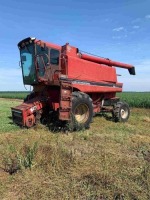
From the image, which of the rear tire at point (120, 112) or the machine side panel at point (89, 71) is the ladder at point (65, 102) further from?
the rear tire at point (120, 112)

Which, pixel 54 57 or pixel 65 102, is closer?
pixel 65 102

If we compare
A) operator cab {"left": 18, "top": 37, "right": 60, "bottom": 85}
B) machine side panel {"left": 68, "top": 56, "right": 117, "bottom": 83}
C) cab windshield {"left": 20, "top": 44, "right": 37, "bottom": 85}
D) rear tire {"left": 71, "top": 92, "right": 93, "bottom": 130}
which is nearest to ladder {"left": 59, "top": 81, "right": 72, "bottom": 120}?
rear tire {"left": 71, "top": 92, "right": 93, "bottom": 130}

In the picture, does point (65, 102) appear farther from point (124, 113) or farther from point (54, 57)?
point (124, 113)

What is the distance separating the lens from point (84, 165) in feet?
16.7

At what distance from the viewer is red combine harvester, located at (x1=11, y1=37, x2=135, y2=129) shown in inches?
353

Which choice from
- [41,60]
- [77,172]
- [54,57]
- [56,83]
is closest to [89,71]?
[54,57]

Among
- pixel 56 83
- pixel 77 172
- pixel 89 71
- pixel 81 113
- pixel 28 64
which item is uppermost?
pixel 28 64

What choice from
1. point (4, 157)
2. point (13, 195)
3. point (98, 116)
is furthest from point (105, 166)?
point (98, 116)

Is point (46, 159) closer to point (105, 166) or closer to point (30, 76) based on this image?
point (105, 166)

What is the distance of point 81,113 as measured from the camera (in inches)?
384

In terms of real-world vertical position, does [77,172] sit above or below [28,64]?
below

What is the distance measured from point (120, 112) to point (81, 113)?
2683mm

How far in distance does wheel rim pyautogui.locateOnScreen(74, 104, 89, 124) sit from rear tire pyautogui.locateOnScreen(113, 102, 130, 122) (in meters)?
2.42

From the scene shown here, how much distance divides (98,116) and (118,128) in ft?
9.46
